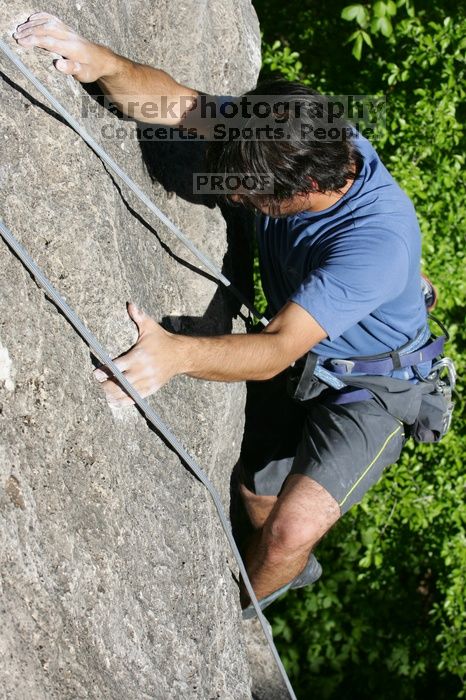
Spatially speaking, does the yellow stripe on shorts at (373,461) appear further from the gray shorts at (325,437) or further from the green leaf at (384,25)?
the green leaf at (384,25)

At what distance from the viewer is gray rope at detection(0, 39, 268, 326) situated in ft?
7.05

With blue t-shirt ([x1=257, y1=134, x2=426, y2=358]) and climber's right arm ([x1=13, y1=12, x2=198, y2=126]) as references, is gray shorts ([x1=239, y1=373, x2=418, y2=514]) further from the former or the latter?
climber's right arm ([x1=13, y1=12, x2=198, y2=126])

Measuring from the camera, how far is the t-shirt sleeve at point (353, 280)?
2600 mm

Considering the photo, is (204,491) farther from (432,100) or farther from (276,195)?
(432,100)

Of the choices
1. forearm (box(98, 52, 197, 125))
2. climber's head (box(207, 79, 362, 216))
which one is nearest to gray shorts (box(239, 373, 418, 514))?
climber's head (box(207, 79, 362, 216))

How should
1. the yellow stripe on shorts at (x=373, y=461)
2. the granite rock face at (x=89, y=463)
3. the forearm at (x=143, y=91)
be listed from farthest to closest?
the yellow stripe on shorts at (x=373, y=461)
the forearm at (x=143, y=91)
the granite rock face at (x=89, y=463)

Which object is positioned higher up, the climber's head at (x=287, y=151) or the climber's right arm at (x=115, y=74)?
the climber's right arm at (x=115, y=74)

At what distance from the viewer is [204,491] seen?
257cm

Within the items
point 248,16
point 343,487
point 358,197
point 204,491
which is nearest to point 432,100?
point 248,16

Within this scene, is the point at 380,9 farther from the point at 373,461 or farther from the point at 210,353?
the point at 210,353

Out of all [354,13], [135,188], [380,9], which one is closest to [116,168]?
[135,188]

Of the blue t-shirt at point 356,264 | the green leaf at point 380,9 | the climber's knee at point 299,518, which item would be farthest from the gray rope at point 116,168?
the green leaf at point 380,9

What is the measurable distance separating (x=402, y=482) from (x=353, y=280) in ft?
8.34

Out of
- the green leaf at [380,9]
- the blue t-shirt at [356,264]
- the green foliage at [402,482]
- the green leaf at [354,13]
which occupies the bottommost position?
the green foliage at [402,482]
